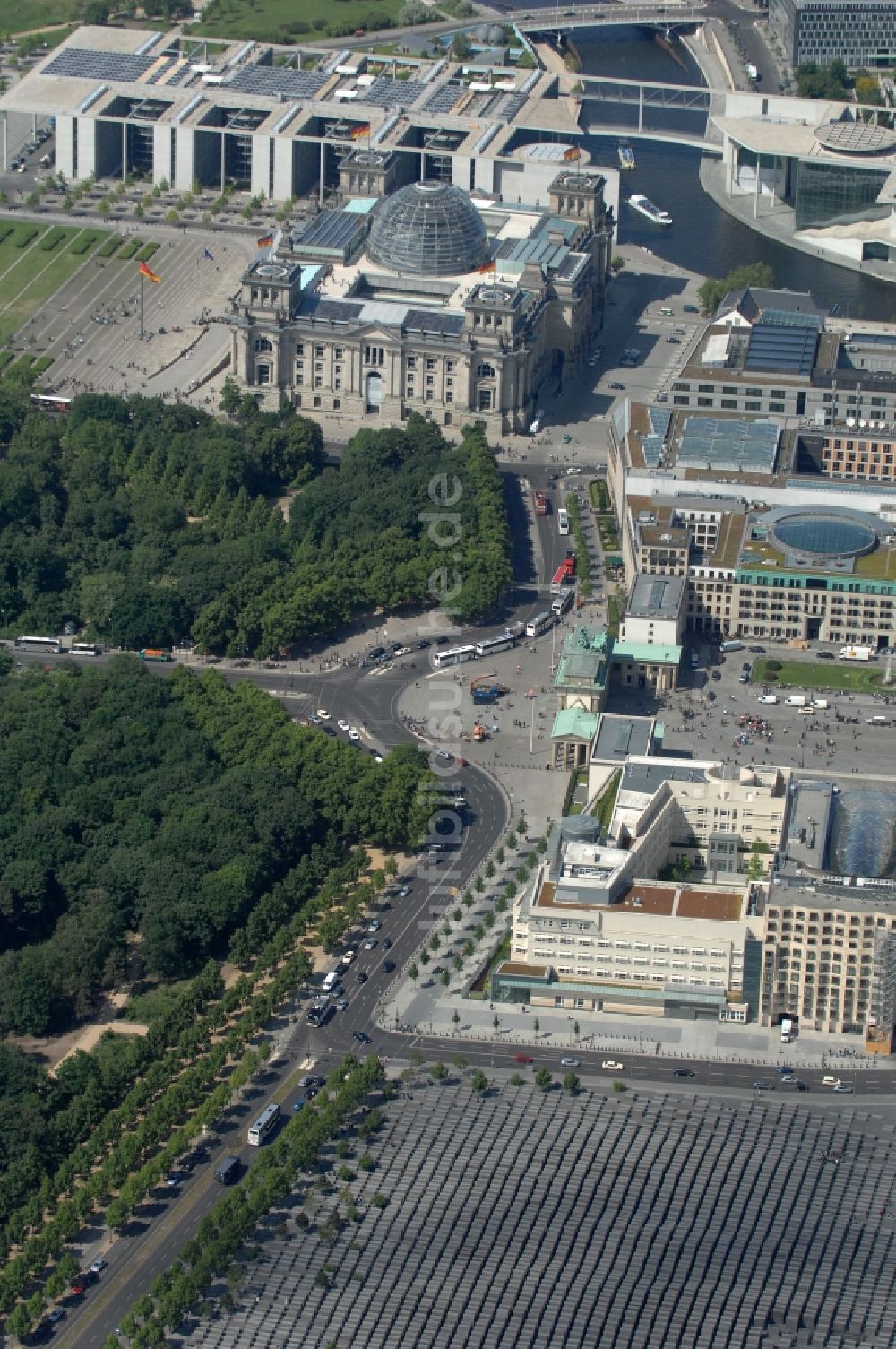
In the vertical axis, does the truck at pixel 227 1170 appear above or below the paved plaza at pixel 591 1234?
below

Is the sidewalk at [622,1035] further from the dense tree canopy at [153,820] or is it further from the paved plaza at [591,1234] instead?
the dense tree canopy at [153,820]

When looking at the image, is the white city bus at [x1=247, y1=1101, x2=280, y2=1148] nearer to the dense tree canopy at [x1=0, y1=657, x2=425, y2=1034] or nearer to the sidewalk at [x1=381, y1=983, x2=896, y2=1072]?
the sidewalk at [x1=381, y1=983, x2=896, y2=1072]

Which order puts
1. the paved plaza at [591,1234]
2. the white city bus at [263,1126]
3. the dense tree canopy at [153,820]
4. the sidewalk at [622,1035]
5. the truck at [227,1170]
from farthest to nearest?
the dense tree canopy at [153,820]
the sidewalk at [622,1035]
the white city bus at [263,1126]
the truck at [227,1170]
the paved plaza at [591,1234]

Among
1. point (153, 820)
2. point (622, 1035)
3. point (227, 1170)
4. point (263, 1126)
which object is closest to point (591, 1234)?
point (227, 1170)

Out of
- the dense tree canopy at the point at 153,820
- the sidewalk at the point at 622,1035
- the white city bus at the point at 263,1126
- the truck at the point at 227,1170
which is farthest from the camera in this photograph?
the dense tree canopy at the point at 153,820

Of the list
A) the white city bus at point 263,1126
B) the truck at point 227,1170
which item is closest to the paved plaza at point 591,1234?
the truck at point 227,1170

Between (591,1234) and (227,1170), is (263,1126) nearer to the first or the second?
(227,1170)

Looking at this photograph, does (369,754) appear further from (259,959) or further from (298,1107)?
(298,1107)
